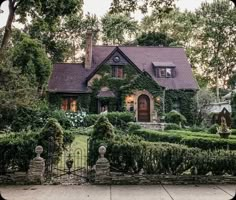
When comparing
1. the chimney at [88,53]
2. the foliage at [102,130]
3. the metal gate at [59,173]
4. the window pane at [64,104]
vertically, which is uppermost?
the chimney at [88,53]

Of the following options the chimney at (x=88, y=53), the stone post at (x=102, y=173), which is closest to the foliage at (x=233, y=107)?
the chimney at (x=88, y=53)

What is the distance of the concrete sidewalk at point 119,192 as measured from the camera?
297 inches

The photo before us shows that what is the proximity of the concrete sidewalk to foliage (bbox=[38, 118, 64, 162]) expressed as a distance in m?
1.38

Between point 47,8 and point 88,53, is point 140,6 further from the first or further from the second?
point 88,53

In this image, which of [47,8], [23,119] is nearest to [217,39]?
[23,119]

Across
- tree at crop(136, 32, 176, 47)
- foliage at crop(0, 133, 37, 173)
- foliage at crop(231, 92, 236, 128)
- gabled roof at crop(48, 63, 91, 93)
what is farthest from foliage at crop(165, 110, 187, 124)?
foliage at crop(0, 133, 37, 173)

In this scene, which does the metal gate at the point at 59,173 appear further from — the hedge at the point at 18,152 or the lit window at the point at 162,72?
the lit window at the point at 162,72

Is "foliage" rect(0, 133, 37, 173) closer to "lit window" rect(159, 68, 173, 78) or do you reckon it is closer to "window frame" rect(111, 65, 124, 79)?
"window frame" rect(111, 65, 124, 79)

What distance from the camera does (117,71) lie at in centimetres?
2961

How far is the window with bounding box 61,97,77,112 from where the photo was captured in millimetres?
29019

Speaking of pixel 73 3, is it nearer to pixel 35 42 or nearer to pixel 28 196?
pixel 28 196

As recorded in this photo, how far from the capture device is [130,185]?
29.2 feet

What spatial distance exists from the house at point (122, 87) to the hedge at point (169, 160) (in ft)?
62.3

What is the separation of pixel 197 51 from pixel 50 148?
32.5 metres
